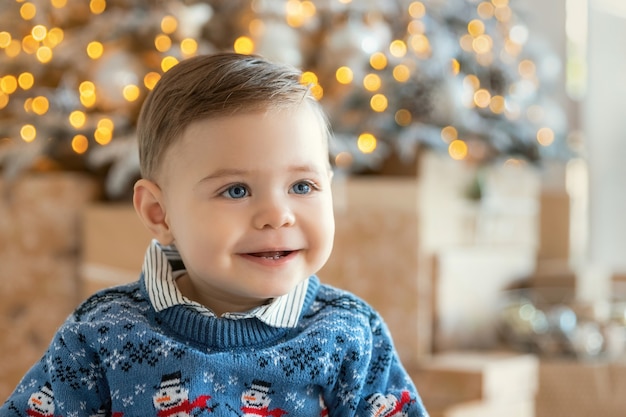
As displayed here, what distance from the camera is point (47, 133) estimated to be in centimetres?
287

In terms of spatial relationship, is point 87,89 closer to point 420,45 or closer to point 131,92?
point 131,92

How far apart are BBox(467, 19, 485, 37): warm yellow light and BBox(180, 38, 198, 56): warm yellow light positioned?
1084 mm

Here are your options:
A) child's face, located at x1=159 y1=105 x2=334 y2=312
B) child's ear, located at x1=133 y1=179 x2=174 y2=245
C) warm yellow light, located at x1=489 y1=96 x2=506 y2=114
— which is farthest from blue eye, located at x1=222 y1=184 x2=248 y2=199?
warm yellow light, located at x1=489 y1=96 x2=506 y2=114

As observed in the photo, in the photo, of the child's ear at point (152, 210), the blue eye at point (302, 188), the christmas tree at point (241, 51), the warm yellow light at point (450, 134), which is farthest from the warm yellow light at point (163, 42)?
the blue eye at point (302, 188)

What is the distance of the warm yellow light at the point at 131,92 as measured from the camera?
2.82 m

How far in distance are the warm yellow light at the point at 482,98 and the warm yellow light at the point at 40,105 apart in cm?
147

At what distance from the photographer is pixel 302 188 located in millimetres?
1022

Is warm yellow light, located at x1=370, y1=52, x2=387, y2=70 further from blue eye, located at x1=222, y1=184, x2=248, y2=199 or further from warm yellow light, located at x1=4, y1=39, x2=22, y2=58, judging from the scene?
blue eye, located at x1=222, y1=184, x2=248, y2=199

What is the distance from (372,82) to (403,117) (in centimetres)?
15

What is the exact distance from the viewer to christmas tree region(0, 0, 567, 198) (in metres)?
2.84

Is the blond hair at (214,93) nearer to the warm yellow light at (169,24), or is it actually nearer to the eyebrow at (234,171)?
the eyebrow at (234,171)

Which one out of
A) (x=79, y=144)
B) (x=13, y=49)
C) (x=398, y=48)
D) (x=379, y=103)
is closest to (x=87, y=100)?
(x=79, y=144)

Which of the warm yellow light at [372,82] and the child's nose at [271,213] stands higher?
the warm yellow light at [372,82]

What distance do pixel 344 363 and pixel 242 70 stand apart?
0.33 metres
